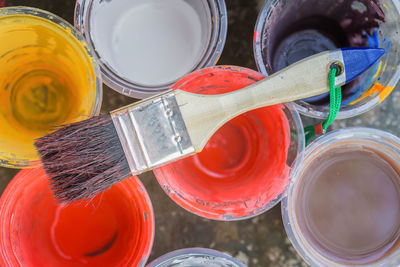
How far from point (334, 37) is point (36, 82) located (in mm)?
1029

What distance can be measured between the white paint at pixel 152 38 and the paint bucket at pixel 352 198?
538 millimetres

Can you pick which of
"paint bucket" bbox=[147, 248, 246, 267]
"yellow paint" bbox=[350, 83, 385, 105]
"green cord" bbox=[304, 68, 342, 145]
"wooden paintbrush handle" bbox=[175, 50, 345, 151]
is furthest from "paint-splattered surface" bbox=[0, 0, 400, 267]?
"wooden paintbrush handle" bbox=[175, 50, 345, 151]

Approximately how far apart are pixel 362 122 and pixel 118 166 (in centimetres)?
90

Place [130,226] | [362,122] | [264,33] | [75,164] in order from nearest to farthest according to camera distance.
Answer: [75,164]
[264,33]
[130,226]
[362,122]

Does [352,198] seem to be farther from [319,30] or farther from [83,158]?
[83,158]

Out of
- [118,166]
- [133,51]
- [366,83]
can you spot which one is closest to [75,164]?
[118,166]

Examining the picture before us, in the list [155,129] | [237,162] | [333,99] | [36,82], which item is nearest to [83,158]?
[155,129]

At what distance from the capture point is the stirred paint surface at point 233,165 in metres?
1.17

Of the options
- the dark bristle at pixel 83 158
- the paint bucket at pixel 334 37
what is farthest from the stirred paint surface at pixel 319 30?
the dark bristle at pixel 83 158

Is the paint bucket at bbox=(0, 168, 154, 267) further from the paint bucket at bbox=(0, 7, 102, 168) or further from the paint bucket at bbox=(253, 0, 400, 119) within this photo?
the paint bucket at bbox=(253, 0, 400, 119)

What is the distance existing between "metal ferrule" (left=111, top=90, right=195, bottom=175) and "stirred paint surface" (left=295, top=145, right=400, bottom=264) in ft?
1.68

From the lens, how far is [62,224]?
134 centimetres

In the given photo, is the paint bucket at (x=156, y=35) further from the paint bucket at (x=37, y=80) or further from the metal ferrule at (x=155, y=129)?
the metal ferrule at (x=155, y=129)

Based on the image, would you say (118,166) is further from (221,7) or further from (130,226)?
(221,7)
